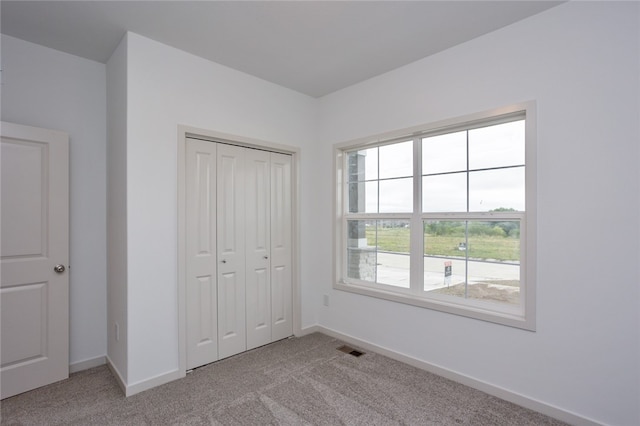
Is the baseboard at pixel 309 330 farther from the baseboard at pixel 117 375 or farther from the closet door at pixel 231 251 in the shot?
the baseboard at pixel 117 375

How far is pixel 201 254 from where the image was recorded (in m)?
2.83

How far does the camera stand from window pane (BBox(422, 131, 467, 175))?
2.67 m

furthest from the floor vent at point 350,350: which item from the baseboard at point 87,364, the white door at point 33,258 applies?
the white door at point 33,258

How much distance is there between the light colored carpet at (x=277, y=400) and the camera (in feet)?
6.76

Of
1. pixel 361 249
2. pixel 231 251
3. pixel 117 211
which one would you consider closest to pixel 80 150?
pixel 117 211

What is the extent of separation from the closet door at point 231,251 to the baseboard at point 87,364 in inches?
41.4

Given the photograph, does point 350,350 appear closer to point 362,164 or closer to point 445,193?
point 445,193

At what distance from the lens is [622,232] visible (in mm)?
1868

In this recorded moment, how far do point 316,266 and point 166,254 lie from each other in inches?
66.9

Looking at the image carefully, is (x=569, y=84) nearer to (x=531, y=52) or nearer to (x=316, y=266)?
(x=531, y=52)

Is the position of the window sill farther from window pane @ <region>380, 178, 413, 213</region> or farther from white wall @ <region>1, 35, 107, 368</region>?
white wall @ <region>1, 35, 107, 368</region>

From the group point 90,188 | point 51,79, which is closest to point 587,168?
point 90,188

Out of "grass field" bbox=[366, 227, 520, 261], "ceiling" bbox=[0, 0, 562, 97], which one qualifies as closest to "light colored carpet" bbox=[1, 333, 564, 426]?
"grass field" bbox=[366, 227, 520, 261]

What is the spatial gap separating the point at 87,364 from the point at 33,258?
105 cm
